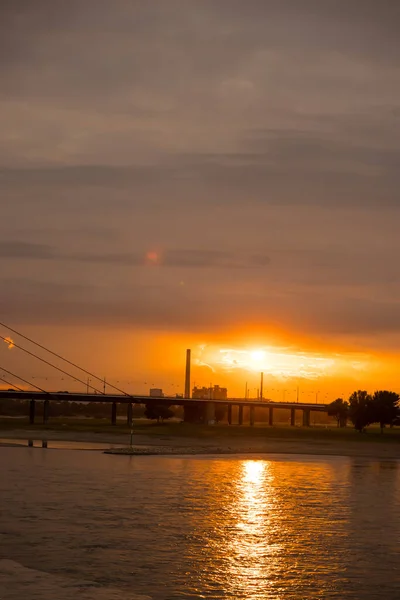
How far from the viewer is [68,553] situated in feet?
85.4

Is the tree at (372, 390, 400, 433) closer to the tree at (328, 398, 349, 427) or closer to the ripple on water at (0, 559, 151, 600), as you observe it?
the tree at (328, 398, 349, 427)

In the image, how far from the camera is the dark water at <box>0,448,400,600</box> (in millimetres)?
22234

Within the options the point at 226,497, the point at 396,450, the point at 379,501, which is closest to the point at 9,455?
the point at 226,497

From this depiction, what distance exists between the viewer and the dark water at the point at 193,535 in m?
22.2

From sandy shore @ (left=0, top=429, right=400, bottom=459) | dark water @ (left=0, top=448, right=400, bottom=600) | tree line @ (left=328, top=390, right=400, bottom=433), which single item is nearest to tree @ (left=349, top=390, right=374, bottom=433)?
tree line @ (left=328, top=390, right=400, bottom=433)

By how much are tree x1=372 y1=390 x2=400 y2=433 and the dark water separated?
91801mm

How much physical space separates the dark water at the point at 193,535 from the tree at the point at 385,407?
91.8 meters

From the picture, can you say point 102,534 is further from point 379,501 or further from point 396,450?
point 396,450

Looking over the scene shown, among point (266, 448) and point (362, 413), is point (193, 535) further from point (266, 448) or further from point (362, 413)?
point (362, 413)

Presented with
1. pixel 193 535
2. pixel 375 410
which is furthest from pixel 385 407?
pixel 193 535

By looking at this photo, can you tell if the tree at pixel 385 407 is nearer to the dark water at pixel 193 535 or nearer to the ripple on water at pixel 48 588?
the dark water at pixel 193 535

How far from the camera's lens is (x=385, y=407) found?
475 ft

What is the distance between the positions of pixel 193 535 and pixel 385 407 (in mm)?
119575

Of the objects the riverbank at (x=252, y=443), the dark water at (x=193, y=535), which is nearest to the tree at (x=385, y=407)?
the riverbank at (x=252, y=443)
